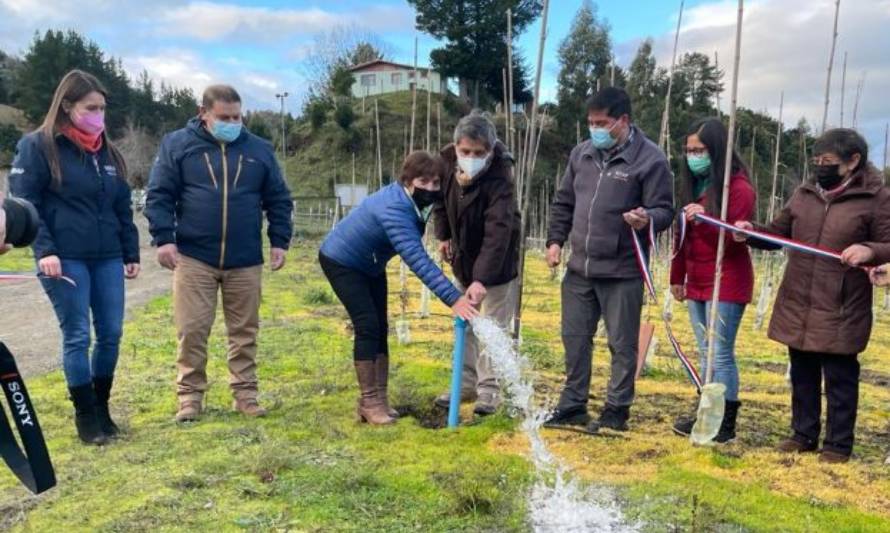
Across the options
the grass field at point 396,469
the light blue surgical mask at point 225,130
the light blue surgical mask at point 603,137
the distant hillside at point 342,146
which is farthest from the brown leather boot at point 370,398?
the distant hillside at point 342,146

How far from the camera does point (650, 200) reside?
12.5ft

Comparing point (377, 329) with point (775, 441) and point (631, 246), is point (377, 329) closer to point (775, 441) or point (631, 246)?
point (631, 246)

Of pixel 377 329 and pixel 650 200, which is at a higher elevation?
pixel 650 200

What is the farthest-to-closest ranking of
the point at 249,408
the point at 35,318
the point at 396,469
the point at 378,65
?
the point at 378,65 → the point at 35,318 → the point at 249,408 → the point at 396,469

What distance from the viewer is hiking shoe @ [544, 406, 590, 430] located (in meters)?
4.11

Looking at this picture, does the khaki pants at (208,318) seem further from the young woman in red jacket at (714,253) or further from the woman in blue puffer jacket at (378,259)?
the young woman in red jacket at (714,253)

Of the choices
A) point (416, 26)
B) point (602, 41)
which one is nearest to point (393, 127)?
point (416, 26)

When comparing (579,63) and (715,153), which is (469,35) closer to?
(579,63)

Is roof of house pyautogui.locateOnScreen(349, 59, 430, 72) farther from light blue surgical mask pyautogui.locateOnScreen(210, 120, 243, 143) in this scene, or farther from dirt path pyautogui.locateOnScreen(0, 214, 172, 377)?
light blue surgical mask pyautogui.locateOnScreen(210, 120, 243, 143)

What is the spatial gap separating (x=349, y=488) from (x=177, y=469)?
2.74 ft

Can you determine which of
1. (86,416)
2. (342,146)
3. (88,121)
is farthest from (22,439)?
(342,146)

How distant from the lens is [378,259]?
4039mm

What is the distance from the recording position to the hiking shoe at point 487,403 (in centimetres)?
425

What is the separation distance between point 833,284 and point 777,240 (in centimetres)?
33
